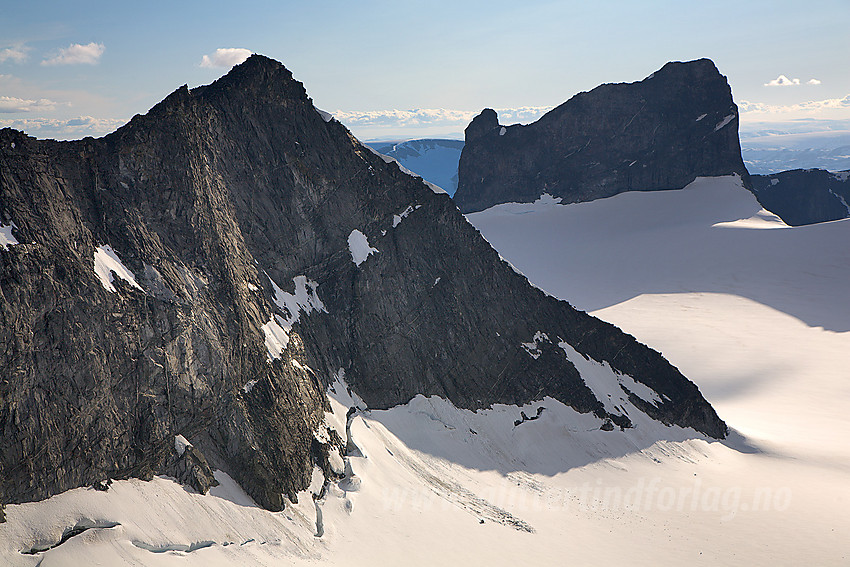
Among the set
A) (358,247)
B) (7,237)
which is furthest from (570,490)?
(7,237)

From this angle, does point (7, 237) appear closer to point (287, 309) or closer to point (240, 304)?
point (240, 304)

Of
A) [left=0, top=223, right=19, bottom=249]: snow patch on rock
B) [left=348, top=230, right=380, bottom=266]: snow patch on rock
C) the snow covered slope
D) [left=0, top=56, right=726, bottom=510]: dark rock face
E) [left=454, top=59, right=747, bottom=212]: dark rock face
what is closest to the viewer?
[left=0, top=223, right=19, bottom=249]: snow patch on rock

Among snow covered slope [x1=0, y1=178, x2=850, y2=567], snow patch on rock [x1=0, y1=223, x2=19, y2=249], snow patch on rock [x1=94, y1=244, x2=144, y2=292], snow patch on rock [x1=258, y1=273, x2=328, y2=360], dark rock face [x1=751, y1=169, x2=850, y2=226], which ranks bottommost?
snow covered slope [x1=0, y1=178, x2=850, y2=567]

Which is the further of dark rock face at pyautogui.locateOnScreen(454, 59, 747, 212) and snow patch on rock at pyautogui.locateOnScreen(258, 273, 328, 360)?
dark rock face at pyautogui.locateOnScreen(454, 59, 747, 212)

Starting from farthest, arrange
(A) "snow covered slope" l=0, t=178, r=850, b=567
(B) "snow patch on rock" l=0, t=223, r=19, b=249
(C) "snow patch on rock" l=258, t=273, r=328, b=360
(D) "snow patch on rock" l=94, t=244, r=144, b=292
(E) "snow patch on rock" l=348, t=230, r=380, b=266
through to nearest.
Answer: (E) "snow patch on rock" l=348, t=230, r=380, b=266 → (C) "snow patch on rock" l=258, t=273, r=328, b=360 → (D) "snow patch on rock" l=94, t=244, r=144, b=292 → (A) "snow covered slope" l=0, t=178, r=850, b=567 → (B) "snow patch on rock" l=0, t=223, r=19, b=249

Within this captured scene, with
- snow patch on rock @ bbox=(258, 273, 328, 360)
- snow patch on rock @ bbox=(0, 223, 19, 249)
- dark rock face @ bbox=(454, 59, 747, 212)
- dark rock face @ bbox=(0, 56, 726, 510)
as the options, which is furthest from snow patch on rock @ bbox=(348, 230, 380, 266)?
dark rock face @ bbox=(454, 59, 747, 212)

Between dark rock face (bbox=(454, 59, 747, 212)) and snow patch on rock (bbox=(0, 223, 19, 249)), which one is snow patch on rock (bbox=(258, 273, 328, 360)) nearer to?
snow patch on rock (bbox=(0, 223, 19, 249))

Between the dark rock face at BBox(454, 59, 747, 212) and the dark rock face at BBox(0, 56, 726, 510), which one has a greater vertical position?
the dark rock face at BBox(454, 59, 747, 212)

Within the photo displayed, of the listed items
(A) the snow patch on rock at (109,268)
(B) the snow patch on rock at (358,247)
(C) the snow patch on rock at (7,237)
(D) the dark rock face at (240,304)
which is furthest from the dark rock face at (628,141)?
(C) the snow patch on rock at (7,237)
